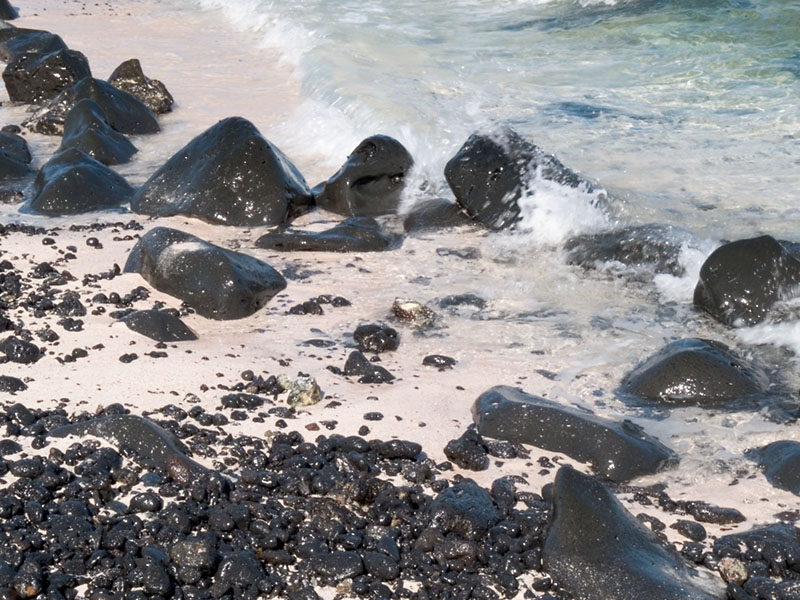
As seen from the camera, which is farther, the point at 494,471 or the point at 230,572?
the point at 494,471

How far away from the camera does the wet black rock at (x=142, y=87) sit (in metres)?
9.76

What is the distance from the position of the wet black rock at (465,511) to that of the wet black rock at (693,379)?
4.20 feet

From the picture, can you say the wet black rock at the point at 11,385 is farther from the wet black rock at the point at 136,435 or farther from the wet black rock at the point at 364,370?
the wet black rock at the point at 364,370

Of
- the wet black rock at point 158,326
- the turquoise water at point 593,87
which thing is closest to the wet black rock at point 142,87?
the turquoise water at point 593,87

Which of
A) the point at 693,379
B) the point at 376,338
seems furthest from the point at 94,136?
the point at 693,379

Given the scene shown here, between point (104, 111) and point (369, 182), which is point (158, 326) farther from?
point (104, 111)

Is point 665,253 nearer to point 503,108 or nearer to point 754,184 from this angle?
point 754,184

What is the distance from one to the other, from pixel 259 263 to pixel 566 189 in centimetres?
239

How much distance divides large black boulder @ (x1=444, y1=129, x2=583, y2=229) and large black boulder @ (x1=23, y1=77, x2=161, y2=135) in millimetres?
3242

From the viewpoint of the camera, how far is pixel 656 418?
4652 mm

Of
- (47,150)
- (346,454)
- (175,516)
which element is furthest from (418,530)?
(47,150)

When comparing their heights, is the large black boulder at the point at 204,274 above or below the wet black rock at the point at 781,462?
above

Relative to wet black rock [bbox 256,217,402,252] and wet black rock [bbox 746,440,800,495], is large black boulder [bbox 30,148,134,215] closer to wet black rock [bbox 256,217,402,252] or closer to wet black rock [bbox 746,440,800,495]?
wet black rock [bbox 256,217,402,252]

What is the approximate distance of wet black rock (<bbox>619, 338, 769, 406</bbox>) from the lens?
479 centimetres
